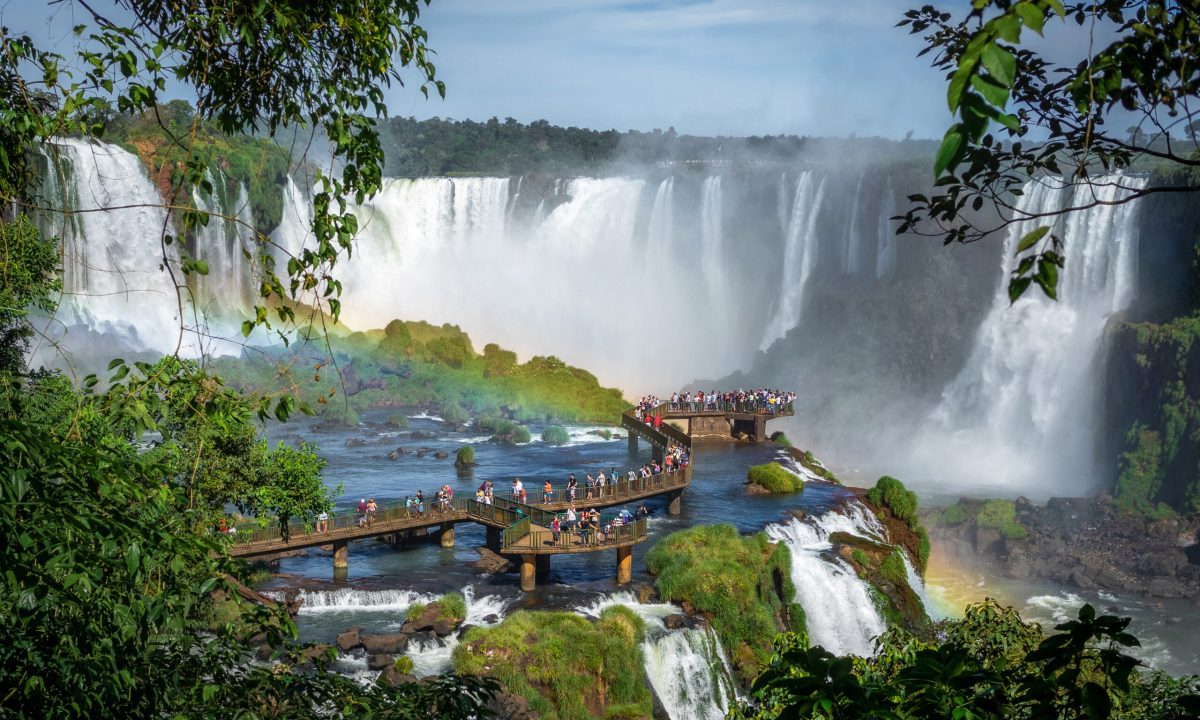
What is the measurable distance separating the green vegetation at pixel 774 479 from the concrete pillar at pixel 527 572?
10.4 meters

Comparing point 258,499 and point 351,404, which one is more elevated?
point 258,499

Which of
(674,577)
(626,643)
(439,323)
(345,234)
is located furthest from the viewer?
(439,323)

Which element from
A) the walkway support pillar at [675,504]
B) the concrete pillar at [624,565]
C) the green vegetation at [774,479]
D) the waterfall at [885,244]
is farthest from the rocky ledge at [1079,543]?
the waterfall at [885,244]

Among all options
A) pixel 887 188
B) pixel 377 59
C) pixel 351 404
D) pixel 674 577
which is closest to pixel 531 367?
pixel 351 404

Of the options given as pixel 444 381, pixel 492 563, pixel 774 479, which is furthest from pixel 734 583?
pixel 444 381

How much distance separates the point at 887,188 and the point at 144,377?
50499 millimetres

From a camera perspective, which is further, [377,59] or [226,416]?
[377,59]

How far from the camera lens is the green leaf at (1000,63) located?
2719 mm

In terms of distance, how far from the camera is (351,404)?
44.7 meters

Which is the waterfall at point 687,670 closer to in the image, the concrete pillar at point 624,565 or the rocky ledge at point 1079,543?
the concrete pillar at point 624,565

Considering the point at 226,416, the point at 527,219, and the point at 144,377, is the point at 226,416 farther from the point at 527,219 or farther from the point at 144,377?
the point at 527,219

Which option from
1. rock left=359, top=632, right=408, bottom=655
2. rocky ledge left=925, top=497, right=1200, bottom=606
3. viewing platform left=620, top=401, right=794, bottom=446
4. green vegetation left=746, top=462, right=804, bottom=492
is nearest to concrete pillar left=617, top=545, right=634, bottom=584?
rock left=359, top=632, right=408, bottom=655

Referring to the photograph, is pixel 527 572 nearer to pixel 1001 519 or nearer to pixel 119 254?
pixel 1001 519

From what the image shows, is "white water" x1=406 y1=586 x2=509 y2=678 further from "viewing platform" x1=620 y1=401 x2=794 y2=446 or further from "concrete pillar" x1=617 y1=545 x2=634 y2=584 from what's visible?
"viewing platform" x1=620 y1=401 x2=794 y2=446
